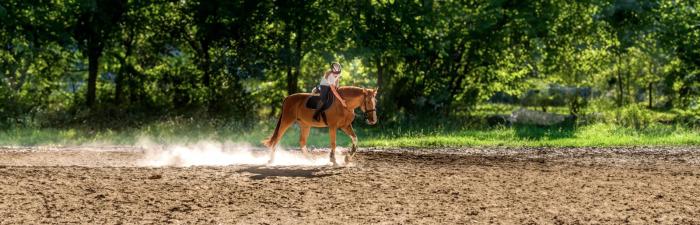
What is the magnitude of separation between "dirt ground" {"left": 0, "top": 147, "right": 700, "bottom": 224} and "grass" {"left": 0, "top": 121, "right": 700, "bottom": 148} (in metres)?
4.07

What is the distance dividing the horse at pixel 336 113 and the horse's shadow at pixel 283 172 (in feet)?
2.97

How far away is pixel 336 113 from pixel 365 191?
321 centimetres

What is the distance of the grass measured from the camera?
2239cm

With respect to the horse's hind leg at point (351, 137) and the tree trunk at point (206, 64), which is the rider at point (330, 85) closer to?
the horse's hind leg at point (351, 137)

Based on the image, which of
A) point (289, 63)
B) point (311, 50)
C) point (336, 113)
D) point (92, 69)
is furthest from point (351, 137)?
point (92, 69)

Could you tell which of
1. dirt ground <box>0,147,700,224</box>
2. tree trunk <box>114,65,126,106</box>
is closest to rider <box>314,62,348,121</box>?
dirt ground <box>0,147,700,224</box>

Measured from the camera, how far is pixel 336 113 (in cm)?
1619

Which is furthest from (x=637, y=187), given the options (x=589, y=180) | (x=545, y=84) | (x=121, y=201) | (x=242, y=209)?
(x=545, y=84)

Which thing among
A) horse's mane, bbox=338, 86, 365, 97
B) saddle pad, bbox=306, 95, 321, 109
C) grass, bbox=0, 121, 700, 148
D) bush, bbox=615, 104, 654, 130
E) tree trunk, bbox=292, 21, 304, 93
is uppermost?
tree trunk, bbox=292, 21, 304, 93

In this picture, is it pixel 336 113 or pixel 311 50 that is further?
pixel 311 50

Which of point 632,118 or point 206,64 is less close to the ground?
point 206,64

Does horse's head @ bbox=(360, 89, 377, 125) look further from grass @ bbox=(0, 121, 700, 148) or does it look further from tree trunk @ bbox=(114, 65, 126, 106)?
tree trunk @ bbox=(114, 65, 126, 106)

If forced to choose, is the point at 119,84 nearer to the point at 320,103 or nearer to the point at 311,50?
the point at 311,50

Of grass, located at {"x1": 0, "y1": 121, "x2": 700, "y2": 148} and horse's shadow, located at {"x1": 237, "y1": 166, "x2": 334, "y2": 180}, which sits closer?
horse's shadow, located at {"x1": 237, "y1": 166, "x2": 334, "y2": 180}
